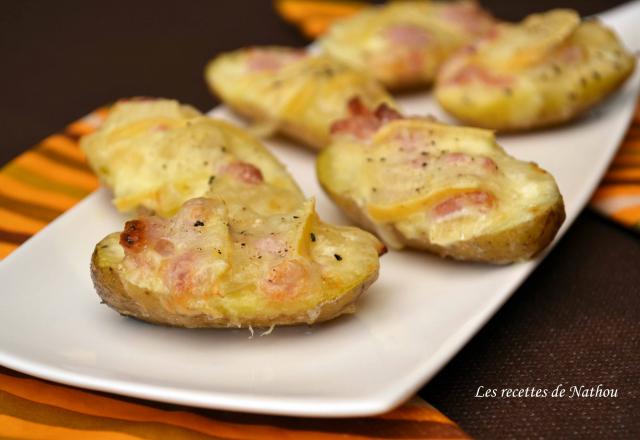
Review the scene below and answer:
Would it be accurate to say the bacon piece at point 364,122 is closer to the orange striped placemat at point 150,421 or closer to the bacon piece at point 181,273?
the bacon piece at point 181,273

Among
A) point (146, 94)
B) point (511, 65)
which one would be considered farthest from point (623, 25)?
point (146, 94)

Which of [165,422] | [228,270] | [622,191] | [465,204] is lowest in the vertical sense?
[622,191]

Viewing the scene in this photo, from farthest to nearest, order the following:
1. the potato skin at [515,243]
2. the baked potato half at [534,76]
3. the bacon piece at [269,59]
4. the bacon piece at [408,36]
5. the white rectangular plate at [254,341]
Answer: the bacon piece at [408,36] → the bacon piece at [269,59] → the baked potato half at [534,76] → the potato skin at [515,243] → the white rectangular plate at [254,341]

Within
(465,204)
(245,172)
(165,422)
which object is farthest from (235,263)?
(465,204)

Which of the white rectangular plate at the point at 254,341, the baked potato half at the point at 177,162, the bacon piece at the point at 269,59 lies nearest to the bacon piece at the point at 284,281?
the white rectangular plate at the point at 254,341

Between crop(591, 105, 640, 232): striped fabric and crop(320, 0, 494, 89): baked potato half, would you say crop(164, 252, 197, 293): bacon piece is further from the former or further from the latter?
crop(320, 0, 494, 89): baked potato half

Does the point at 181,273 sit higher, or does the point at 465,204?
the point at 181,273

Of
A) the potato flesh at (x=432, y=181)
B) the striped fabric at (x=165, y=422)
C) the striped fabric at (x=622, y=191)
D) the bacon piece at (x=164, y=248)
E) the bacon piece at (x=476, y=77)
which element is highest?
the bacon piece at (x=164, y=248)

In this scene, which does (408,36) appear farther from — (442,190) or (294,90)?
(442,190)
